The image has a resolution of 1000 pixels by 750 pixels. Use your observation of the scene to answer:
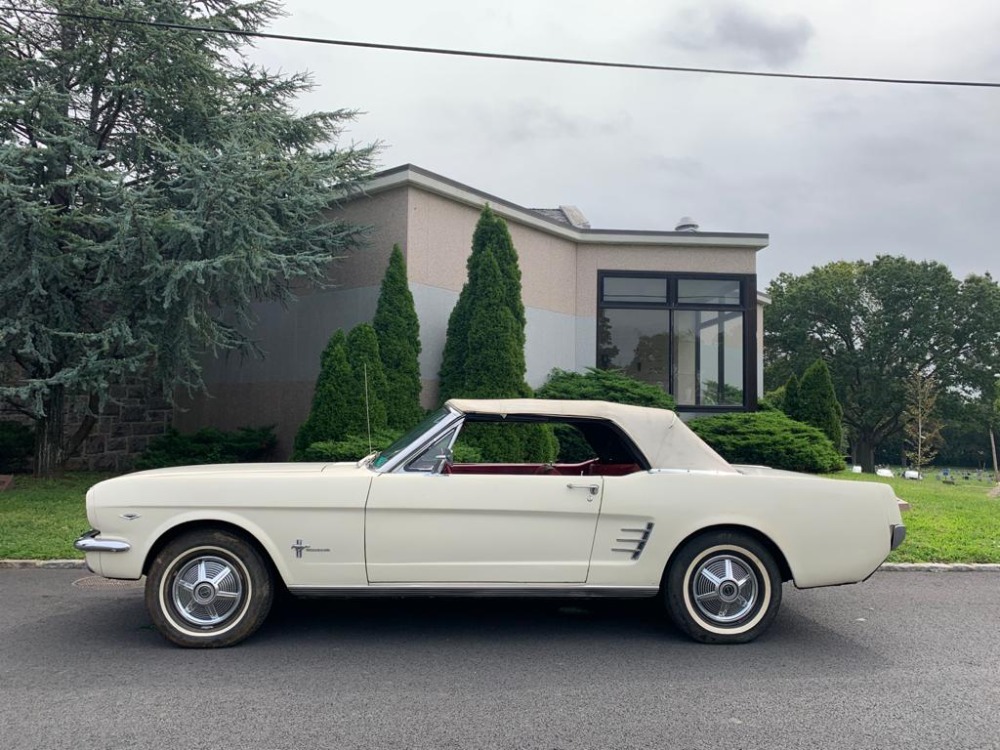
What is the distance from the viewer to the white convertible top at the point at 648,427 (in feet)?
16.5

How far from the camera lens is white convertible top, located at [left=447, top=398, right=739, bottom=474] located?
5.02 meters

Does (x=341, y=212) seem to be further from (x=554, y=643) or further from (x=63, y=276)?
(x=554, y=643)

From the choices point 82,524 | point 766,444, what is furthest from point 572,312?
point 82,524

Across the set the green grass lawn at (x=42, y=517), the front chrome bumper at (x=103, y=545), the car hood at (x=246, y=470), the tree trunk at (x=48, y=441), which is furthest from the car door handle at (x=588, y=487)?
the tree trunk at (x=48, y=441)

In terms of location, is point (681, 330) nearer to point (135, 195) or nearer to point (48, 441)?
point (135, 195)

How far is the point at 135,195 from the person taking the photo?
32.0ft

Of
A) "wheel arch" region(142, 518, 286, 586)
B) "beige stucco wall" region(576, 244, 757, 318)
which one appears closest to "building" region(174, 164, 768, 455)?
"beige stucco wall" region(576, 244, 757, 318)

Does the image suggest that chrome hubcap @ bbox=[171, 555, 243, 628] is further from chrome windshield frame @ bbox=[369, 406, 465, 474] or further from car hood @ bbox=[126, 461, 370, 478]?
chrome windshield frame @ bbox=[369, 406, 465, 474]

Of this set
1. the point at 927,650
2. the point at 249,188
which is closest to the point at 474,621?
the point at 927,650

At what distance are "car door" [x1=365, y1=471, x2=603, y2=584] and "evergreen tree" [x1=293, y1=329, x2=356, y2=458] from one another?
251 inches

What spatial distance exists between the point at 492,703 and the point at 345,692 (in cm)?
76

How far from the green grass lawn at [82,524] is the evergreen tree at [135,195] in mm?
1156

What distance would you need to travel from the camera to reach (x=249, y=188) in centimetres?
1023

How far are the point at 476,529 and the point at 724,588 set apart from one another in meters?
1.59
